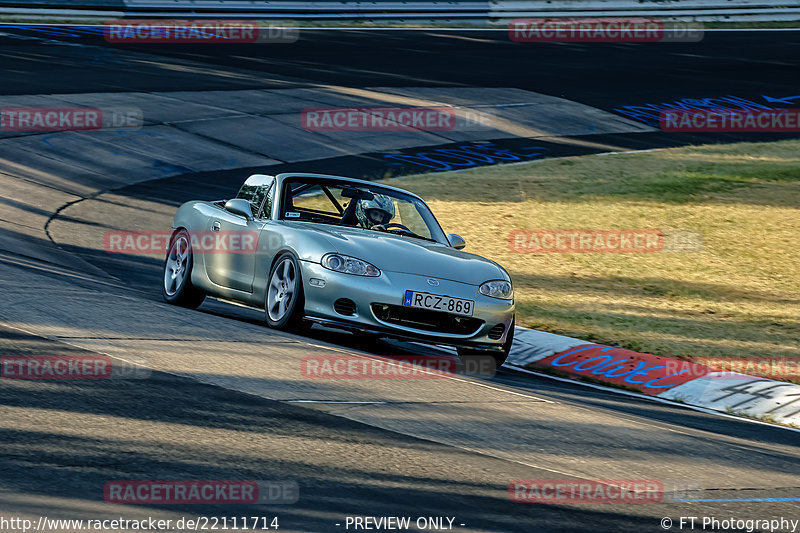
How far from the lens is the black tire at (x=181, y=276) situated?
36.1 ft

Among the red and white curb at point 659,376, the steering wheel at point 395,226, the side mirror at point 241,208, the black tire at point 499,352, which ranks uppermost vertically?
the side mirror at point 241,208

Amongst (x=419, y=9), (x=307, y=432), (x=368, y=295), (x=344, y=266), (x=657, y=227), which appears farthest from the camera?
(x=419, y=9)

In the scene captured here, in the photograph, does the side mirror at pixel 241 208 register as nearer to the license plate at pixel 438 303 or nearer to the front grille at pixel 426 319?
the front grille at pixel 426 319

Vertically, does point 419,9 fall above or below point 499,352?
above

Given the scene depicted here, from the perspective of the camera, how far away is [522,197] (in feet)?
64.2

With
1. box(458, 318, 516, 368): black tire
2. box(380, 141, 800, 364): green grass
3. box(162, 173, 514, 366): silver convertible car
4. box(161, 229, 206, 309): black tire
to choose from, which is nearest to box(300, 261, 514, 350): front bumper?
box(162, 173, 514, 366): silver convertible car

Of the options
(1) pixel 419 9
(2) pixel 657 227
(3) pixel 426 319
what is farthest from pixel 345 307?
(1) pixel 419 9

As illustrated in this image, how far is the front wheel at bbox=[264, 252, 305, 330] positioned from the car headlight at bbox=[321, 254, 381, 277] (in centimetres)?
28

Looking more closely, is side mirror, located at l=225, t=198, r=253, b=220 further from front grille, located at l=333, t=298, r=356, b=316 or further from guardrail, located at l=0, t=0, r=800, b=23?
guardrail, located at l=0, t=0, r=800, b=23

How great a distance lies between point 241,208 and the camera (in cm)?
1020

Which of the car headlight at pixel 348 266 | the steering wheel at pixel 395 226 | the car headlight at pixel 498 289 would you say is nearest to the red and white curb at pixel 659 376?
the car headlight at pixel 498 289

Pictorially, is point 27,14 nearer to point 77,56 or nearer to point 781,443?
point 77,56

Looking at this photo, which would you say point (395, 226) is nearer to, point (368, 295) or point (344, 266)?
point (344, 266)

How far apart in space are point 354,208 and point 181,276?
196cm
